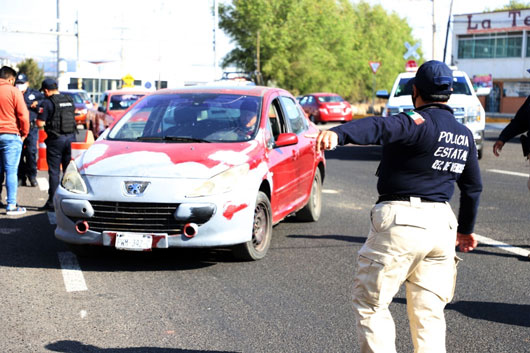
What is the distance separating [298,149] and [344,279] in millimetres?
2230

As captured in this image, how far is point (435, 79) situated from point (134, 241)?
355 centimetres

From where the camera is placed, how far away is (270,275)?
6676mm

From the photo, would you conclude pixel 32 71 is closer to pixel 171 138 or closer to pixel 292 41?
pixel 292 41

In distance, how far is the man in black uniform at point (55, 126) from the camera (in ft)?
32.4

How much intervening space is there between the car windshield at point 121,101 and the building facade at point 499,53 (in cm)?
4331

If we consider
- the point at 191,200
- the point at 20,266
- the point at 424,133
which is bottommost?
the point at 20,266

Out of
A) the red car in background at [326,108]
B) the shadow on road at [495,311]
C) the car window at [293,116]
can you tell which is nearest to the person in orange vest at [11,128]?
the car window at [293,116]

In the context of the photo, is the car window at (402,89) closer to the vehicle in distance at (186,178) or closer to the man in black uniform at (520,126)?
the vehicle in distance at (186,178)

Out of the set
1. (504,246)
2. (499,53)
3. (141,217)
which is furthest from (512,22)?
(141,217)

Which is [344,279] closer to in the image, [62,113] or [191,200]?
[191,200]

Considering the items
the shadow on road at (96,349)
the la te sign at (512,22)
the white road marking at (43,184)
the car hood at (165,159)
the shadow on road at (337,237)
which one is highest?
the la te sign at (512,22)

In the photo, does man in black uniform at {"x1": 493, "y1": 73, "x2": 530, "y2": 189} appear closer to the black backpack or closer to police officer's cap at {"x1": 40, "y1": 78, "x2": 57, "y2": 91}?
the black backpack

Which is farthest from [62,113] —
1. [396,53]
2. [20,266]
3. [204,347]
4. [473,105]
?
[396,53]

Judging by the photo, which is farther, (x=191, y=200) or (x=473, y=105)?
(x=473, y=105)
